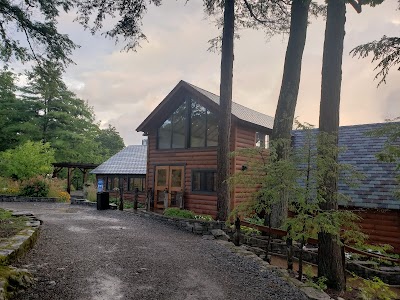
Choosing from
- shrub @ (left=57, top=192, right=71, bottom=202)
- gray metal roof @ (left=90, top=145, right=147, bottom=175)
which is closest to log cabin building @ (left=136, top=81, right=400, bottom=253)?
gray metal roof @ (left=90, top=145, right=147, bottom=175)

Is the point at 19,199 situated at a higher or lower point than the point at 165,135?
lower

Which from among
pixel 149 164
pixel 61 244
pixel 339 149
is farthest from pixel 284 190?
pixel 149 164

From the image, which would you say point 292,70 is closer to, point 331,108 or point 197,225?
point 331,108

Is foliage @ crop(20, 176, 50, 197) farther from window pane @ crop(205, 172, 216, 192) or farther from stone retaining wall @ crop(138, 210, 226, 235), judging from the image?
stone retaining wall @ crop(138, 210, 226, 235)

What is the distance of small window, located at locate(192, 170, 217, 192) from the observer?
601 inches

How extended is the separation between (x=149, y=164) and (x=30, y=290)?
1375cm

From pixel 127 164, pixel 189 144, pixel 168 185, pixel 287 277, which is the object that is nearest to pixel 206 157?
pixel 189 144

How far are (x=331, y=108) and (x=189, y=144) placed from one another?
9849 mm

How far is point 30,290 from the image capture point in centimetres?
449

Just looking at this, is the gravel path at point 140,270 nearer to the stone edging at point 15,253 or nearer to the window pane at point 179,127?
the stone edging at point 15,253

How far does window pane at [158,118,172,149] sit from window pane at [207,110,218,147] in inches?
109

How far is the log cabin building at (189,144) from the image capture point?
15.2 m

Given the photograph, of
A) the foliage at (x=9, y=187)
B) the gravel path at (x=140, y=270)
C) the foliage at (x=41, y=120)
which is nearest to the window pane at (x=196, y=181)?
the gravel path at (x=140, y=270)

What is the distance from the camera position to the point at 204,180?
15.6 metres
